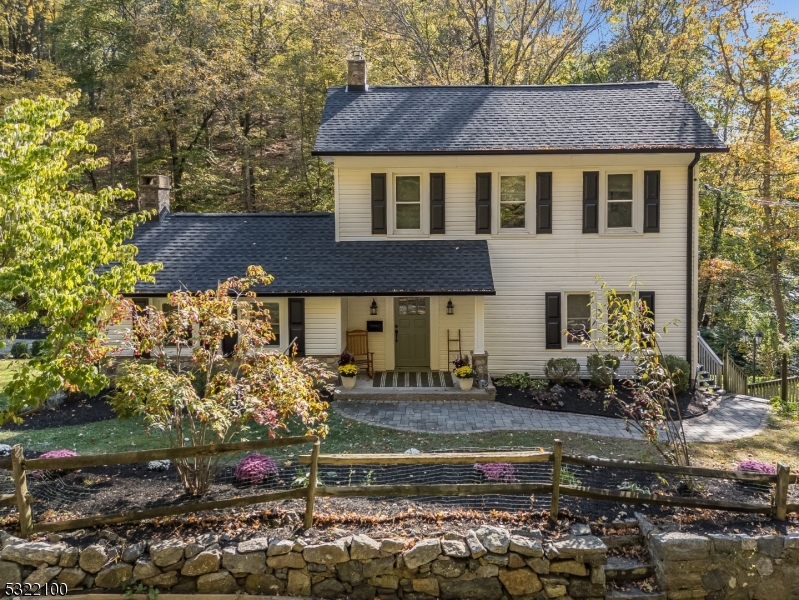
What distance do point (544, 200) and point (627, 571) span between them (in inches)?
379

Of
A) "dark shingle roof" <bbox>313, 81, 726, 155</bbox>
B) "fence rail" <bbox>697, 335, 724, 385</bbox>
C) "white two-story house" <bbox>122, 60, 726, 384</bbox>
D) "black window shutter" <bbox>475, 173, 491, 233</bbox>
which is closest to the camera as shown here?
"white two-story house" <bbox>122, 60, 726, 384</bbox>

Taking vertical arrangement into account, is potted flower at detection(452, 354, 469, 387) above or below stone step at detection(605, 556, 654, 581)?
above

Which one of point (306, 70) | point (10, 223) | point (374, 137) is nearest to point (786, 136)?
point (374, 137)

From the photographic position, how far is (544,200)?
14070mm

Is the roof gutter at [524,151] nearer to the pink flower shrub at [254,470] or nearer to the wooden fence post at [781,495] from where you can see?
the pink flower shrub at [254,470]

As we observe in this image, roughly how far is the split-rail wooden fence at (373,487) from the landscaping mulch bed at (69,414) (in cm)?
502

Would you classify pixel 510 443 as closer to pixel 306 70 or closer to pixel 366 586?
pixel 366 586

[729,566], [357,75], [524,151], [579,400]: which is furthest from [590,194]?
[729,566]

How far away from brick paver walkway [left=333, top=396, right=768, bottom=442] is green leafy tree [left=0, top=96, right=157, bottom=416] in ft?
18.8

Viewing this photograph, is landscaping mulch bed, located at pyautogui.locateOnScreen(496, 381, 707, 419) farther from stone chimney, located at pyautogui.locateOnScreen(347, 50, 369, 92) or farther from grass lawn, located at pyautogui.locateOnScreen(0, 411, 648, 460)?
stone chimney, located at pyautogui.locateOnScreen(347, 50, 369, 92)

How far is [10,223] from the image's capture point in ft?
20.1

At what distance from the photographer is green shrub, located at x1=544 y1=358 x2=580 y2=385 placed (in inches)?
533

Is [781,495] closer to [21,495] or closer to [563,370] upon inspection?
[563,370]

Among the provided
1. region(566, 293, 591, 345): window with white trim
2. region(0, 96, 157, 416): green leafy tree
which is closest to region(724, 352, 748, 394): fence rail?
region(566, 293, 591, 345): window with white trim
